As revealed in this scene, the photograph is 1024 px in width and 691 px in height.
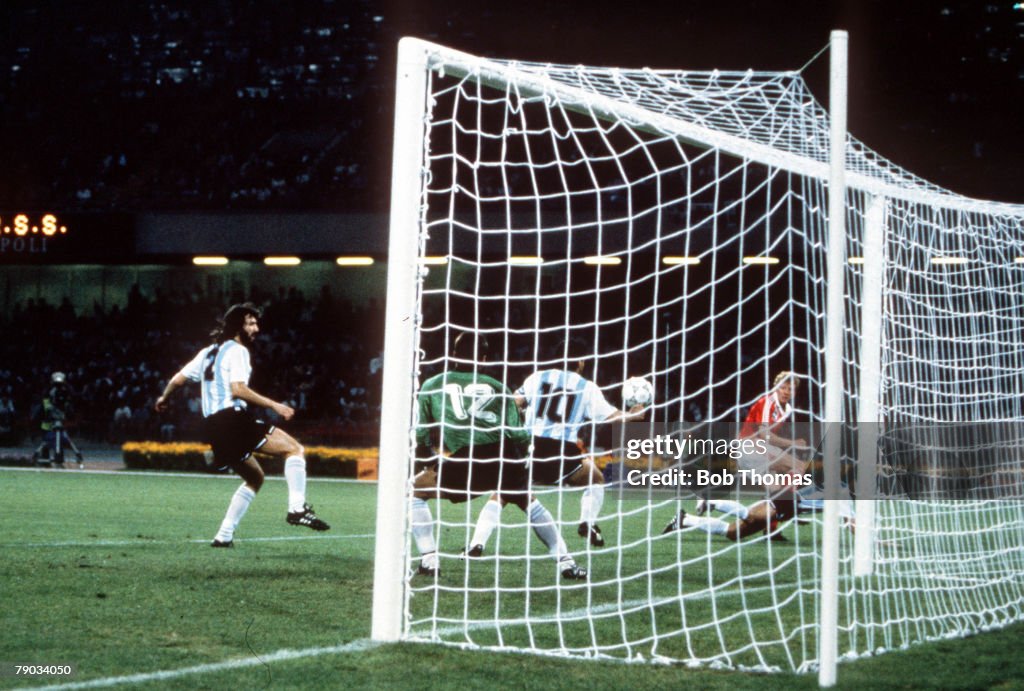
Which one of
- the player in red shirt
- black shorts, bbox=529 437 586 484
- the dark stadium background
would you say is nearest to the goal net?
the player in red shirt

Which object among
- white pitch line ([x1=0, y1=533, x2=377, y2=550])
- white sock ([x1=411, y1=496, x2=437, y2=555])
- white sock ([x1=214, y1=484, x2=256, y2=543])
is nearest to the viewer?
white sock ([x1=411, y1=496, x2=437, y2=555])

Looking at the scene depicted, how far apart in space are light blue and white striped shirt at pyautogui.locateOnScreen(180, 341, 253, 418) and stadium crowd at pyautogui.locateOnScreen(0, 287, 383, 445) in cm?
1726

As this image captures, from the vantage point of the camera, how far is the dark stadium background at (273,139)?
86.6 feet

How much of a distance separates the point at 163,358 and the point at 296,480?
2310 cm

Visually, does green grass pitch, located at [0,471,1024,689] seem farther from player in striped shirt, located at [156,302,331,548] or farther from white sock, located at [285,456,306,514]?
player in striped shirt, located at [156,302,331,548]

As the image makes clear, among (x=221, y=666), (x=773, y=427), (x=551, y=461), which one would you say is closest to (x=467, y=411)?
(x=551, y=461)

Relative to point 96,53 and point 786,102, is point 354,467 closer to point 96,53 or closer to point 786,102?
point 786,102

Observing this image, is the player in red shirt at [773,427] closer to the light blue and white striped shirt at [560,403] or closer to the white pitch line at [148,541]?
the light blue and white striped shirt at [560,403]

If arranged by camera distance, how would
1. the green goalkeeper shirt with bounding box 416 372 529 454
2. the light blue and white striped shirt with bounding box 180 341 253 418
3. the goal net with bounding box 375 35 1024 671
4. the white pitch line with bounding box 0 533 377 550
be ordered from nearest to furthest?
the goal net with bounding box 375 35 1024 671 → the green goalkeeper shirt with bounding box 416 372 529 454 → the light blue and white striped shirt with bounding box 180 341 253 418 → the white pitch line with bounding box 0 533 377 550

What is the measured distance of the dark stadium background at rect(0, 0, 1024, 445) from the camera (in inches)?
1040

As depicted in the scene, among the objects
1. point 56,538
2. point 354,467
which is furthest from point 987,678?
point 354,467

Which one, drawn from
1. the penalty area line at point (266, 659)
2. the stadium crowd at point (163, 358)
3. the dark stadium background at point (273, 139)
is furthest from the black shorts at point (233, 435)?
the stadium crowd at point (163, 358)

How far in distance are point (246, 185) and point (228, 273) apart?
4.31 meters

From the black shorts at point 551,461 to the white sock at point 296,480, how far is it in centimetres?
162
